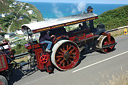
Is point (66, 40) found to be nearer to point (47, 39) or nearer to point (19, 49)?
point (47, 39)

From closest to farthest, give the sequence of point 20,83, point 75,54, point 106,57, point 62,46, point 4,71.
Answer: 1. point 4,71
2. point 20,83
3. point 62,46
4. point 75,54
5. point 106,57

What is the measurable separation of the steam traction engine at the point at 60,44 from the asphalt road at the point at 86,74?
14.9 inches

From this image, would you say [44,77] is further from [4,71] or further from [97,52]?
[97,52]

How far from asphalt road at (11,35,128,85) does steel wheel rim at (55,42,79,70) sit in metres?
0.31

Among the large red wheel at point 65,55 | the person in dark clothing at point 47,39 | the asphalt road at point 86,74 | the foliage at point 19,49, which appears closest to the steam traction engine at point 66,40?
the large red wheel at point 65,55

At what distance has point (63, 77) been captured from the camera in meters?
6.40

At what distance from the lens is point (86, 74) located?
21.3ft

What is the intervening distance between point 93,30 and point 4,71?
17.5ft

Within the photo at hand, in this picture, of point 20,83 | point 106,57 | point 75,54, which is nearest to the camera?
point 20,83

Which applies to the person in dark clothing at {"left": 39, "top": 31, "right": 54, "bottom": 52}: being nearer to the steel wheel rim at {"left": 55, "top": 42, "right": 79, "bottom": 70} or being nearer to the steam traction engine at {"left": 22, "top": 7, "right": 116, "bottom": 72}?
the steam traction engine at {"left": 22, "top": 7, "right": 116, "bottom": 72}

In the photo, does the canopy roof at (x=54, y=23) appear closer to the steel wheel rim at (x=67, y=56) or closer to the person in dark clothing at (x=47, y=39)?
the person in dark clothing at (x=47, y=39)

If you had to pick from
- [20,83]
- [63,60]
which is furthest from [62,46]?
[20,83]

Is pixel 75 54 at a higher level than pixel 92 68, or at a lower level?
higher

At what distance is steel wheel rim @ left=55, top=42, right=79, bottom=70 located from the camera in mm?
6734
